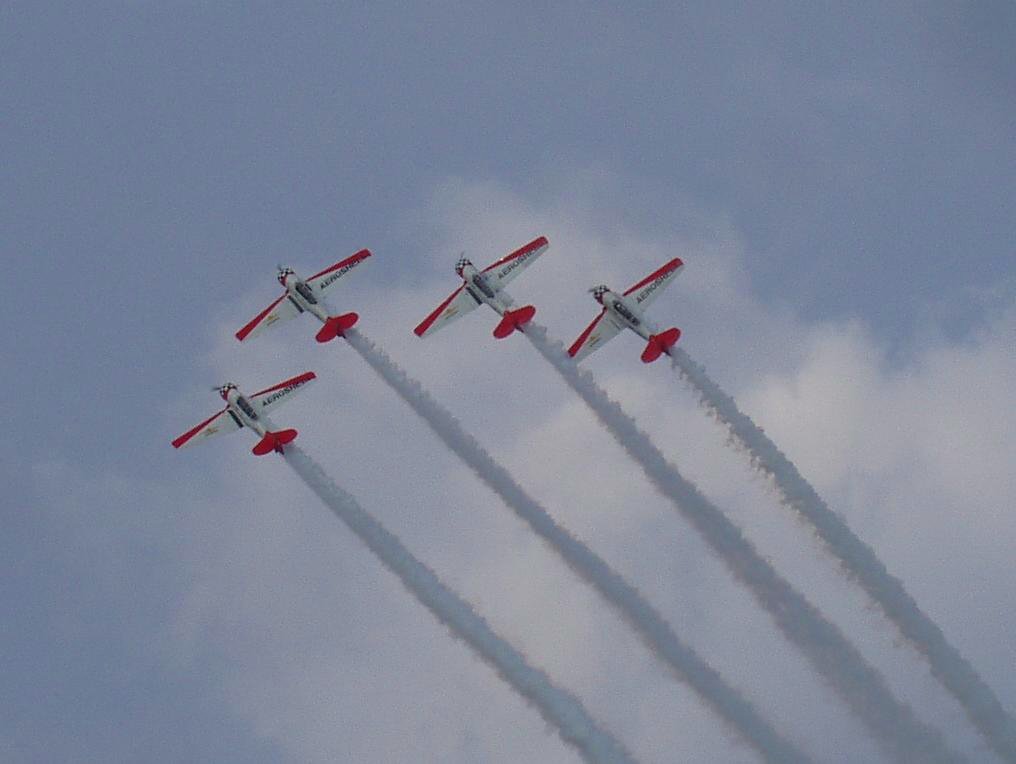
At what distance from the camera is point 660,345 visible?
470ft

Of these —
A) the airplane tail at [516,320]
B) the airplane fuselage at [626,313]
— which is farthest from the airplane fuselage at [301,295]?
the airplane fuselage at [626,313]

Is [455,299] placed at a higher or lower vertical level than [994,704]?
higher

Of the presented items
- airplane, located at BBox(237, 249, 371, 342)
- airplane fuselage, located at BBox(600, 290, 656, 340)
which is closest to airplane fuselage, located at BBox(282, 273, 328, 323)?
airplane, located at BBox(237, 249, 371, 342)

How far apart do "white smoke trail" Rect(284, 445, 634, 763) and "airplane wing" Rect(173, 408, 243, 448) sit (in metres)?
6.37

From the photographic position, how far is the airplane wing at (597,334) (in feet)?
477

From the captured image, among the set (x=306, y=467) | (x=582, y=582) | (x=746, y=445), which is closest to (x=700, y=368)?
(x=746, y=445)

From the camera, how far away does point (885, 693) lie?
135 metres

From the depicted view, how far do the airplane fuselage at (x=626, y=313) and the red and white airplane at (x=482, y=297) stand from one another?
190 inches

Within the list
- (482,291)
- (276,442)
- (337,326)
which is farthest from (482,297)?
(276,442)

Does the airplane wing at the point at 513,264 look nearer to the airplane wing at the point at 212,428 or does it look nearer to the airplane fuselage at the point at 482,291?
the airplane fuselage at the point at 482,291

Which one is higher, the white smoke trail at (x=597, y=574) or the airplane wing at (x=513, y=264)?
Result: the airplane wing at (x=513, y=264)

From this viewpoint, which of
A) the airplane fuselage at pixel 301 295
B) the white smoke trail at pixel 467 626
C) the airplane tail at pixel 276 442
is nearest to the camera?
the white smoke trail at pixel 467 626

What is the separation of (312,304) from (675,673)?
117 ft

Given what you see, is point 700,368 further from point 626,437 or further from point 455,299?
point 455,299
